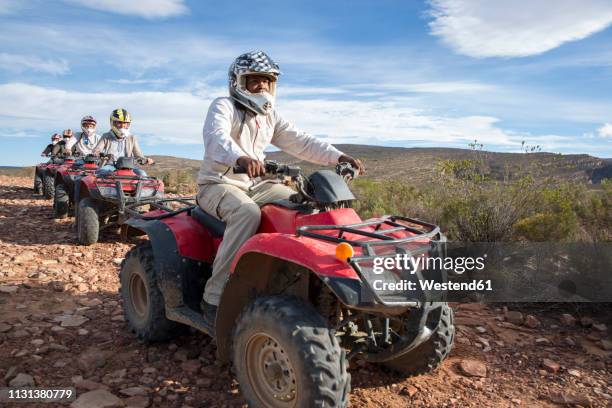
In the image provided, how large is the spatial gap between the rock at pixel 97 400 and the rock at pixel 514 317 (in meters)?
3.50

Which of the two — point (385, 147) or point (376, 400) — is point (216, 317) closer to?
point (376, 400)

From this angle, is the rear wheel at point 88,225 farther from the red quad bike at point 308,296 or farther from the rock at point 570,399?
the rock at point 570,399

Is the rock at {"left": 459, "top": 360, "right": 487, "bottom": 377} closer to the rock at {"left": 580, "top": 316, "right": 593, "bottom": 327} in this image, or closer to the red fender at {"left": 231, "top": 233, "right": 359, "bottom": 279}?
the rock at {"left": 580, "top": 316, "right": 593, "bottom": 327}

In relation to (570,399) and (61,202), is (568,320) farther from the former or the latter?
(61,202)

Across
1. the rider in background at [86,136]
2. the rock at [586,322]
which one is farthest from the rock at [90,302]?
the rider in background at [86,136]

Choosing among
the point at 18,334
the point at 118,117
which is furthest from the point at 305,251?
the point at 118,117

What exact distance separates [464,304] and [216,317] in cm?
A: 304

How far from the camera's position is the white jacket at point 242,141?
11.1ft

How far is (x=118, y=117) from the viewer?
369 inches

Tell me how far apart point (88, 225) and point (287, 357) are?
19.3 feet

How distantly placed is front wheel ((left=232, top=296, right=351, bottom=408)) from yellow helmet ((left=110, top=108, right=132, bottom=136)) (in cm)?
756

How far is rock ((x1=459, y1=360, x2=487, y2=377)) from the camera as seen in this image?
3.61 metres

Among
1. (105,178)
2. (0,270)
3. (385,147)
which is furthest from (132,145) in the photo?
(385,147)

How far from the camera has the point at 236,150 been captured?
3.26 m
